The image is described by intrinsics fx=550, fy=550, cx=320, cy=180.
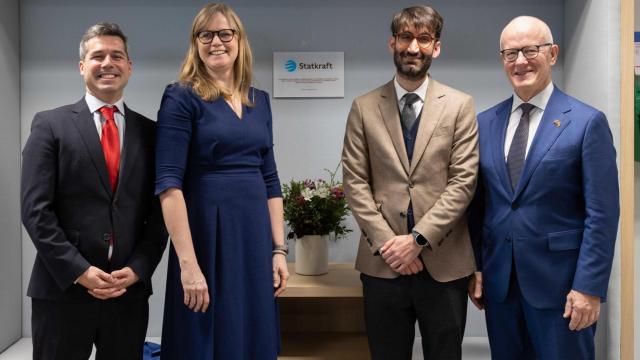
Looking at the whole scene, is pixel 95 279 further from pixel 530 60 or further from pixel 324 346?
pixel 530 60

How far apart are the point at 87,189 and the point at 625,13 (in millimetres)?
2409

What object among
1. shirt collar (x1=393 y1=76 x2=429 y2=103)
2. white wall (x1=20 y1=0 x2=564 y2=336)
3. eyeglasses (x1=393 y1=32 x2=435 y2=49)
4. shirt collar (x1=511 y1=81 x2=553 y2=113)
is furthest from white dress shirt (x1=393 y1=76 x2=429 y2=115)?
white wall (x1=20 y1=0 x2=564 y2=336)

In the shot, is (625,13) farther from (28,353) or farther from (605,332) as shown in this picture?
(28,353)

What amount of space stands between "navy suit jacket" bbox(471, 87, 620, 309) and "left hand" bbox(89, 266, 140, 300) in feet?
4.35

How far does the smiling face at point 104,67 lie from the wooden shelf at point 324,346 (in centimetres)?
156

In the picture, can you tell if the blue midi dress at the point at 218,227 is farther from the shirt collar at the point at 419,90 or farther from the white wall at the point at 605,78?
the white wall at the point at 605,78

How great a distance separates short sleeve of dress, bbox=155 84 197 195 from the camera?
1.86 meters

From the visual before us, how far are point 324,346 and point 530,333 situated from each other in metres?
1.24

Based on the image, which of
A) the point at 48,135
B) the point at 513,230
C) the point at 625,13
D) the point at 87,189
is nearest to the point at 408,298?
the point at 513,230

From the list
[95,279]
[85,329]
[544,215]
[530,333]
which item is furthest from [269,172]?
[530,333]

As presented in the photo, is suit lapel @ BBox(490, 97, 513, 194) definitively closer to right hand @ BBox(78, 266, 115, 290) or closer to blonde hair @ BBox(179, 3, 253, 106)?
blonde hair @ BBox(179, 3, 253, 106)

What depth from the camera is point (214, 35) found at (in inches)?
77.6

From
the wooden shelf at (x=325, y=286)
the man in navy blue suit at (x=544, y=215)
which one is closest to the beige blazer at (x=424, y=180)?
the man in navy blue suit at (x=544, y=215)

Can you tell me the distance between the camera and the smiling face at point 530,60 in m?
2.06
